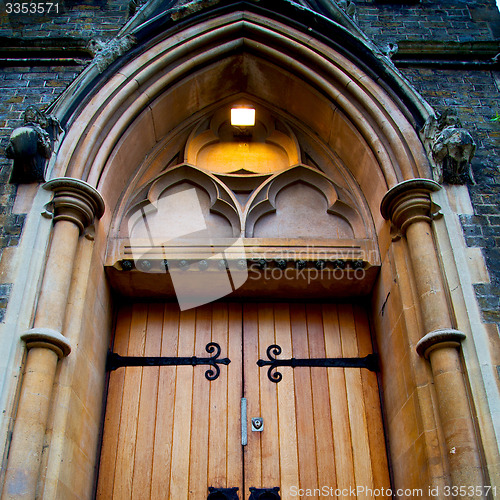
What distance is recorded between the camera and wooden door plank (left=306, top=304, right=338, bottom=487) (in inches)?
166

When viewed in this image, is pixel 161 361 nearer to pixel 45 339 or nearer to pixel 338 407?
pixel 45 339

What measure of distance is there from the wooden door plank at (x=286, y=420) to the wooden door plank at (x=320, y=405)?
16 cm

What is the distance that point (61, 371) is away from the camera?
12.3ft

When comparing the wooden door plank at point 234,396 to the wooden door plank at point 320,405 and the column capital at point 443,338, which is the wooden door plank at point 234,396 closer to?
the wooden door plank at point 320,405

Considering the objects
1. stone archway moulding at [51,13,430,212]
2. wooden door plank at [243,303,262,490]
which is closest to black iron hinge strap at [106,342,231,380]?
wooden door plank at [243,303,262,490]

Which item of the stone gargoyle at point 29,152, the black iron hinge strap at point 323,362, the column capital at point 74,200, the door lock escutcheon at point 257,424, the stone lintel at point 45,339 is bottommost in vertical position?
the door lock escutcheon at point 257,424

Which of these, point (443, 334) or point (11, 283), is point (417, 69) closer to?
point (443, 334)

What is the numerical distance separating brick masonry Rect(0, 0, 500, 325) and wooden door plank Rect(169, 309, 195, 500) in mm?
1418

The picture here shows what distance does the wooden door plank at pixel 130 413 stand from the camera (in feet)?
13.6

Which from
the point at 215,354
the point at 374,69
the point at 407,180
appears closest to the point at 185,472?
the point at 215,354

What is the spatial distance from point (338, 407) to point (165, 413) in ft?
4.13

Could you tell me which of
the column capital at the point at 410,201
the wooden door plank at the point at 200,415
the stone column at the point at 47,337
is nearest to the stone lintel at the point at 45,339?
the stone column at the point at 47,337

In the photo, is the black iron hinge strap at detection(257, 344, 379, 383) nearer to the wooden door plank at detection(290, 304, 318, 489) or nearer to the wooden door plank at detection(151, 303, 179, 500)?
the wooden door plank at detection(290, 304, 318, 489)

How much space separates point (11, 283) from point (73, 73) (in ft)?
8.00
